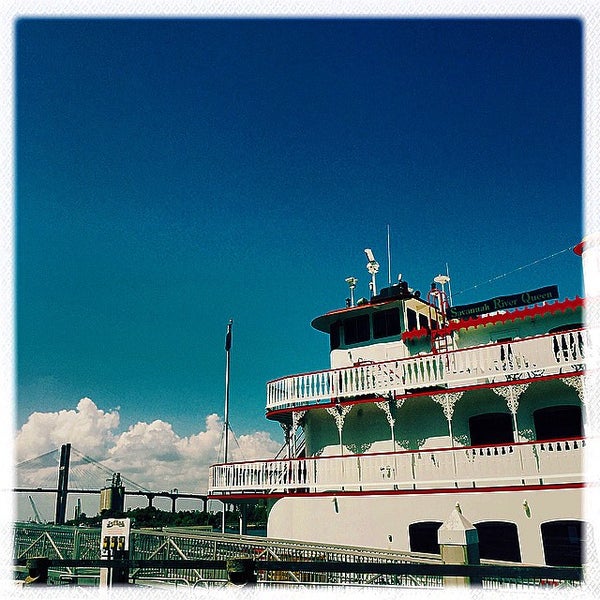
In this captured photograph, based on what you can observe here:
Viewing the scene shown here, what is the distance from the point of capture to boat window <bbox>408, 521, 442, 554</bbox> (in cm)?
1678

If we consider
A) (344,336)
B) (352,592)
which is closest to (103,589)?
(352,592)

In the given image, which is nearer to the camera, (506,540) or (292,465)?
(506,540)

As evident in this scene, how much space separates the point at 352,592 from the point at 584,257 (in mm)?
15396

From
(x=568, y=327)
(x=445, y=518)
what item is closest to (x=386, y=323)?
(x=568, y=327)

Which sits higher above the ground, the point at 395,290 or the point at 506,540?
the point at 395,290

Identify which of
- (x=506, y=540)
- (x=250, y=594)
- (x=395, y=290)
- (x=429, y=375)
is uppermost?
(x=395, y=290)

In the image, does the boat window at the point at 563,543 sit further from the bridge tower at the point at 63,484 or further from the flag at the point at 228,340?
the bridge tower at the point at 63,484

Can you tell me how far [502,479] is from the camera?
1584 cm

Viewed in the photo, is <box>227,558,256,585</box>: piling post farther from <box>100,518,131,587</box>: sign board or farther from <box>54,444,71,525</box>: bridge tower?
<box>54,444,71,525</box>: bridge tower

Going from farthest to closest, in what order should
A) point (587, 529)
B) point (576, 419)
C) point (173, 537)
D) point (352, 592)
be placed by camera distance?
point (576, 419) → point (587, 529) → point (173, 537) → point (352, 592)

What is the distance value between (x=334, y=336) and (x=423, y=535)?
8.90 meters

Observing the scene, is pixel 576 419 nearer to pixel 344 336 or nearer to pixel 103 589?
pixel 344 336

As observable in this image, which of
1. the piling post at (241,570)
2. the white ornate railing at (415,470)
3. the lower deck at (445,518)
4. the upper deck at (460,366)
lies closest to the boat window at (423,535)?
the lower deck at (445,518)

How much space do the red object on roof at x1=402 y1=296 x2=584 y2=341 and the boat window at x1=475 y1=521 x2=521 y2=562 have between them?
6568 millimetres
